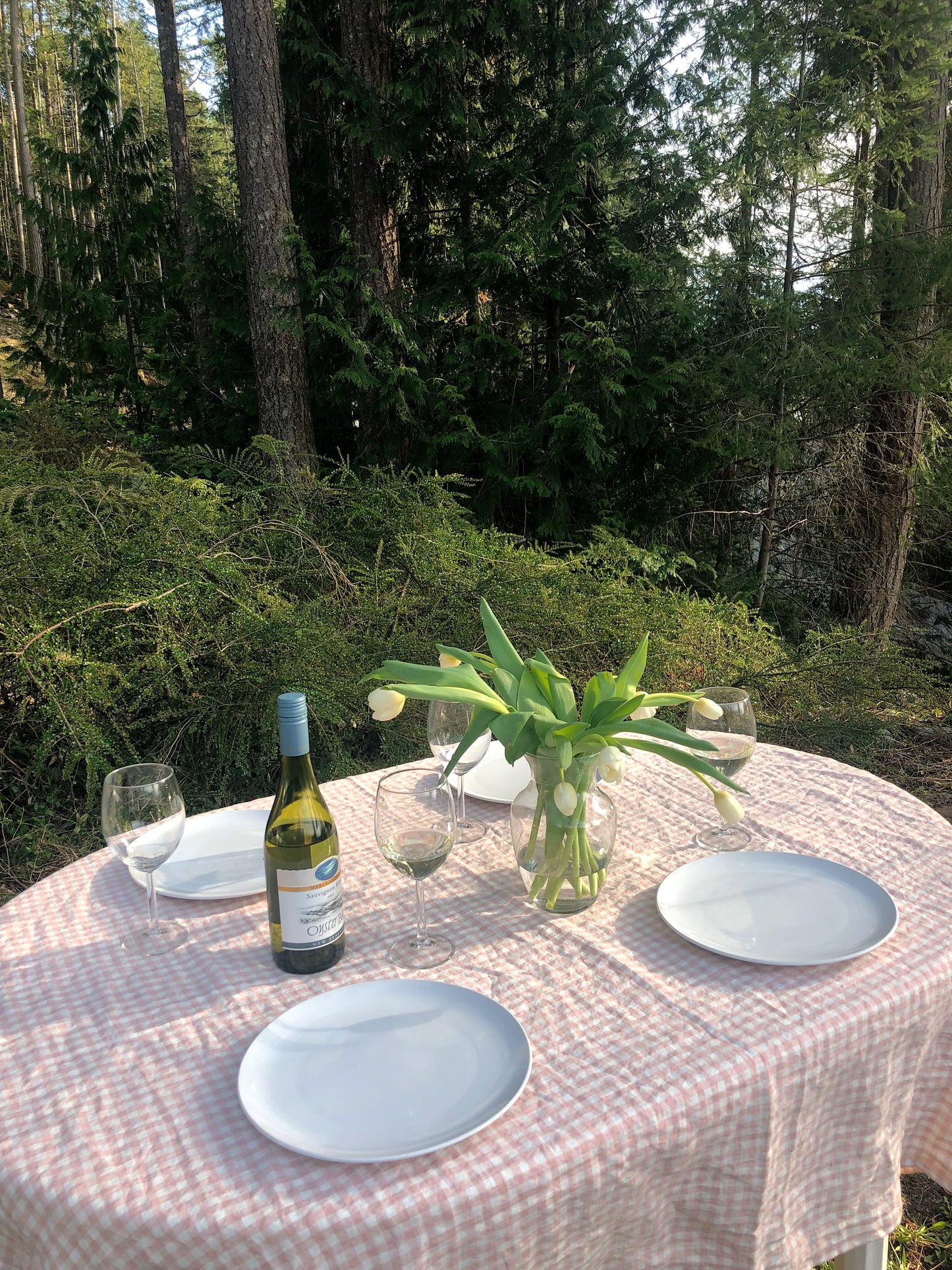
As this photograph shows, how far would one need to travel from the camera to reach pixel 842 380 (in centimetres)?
537

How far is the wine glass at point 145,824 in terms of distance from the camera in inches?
45.3

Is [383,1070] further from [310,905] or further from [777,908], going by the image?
[777,908]

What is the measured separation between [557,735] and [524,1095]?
1.41 feet

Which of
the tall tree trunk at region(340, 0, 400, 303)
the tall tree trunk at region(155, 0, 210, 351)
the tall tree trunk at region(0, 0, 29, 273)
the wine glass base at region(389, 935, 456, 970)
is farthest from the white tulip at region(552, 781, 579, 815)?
the tall tree trunk at region(0, 0, 29, 273)

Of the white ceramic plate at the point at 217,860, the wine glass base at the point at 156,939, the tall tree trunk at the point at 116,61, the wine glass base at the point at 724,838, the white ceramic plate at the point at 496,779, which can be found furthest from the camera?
the tall tree trunk at the point at 116,61

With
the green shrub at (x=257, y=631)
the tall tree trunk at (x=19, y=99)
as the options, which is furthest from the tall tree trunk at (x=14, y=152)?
the green shrub at (x=257, y=631)

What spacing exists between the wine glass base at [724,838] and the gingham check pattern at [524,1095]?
7 cm

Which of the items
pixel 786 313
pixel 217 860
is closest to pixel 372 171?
pixel 786 313

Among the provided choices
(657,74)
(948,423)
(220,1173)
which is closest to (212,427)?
(657,74)

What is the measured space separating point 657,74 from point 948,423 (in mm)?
3046

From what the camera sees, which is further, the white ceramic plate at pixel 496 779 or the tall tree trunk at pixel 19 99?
the tall tree trunk at pixel 19 99

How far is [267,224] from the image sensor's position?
18.0ft

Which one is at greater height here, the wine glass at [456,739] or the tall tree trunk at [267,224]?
the tall tree trunk at [267,224]

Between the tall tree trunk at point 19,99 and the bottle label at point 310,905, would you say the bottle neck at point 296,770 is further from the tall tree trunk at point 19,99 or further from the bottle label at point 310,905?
the tall tree trunk at point 19,99
